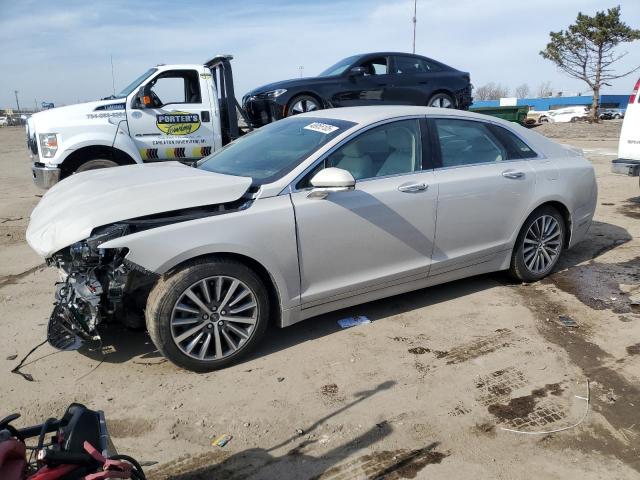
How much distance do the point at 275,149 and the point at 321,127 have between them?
1.31 ft

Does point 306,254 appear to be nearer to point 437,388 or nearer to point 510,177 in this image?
point 437,388

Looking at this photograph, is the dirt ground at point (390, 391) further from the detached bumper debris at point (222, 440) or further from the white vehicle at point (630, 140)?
the white vehicle at point (630, 140)

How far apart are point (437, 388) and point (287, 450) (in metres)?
1.04

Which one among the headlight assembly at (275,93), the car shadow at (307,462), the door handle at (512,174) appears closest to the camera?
the car shadow at (307,462)

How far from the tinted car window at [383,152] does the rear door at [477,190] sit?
0.22 meters

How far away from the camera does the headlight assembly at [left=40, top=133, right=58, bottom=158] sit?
739 cm

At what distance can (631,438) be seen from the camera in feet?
8.81

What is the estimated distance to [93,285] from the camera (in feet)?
10.2

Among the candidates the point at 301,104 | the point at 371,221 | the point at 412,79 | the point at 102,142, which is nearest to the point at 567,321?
the point at 371,221

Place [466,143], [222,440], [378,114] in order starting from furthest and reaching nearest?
[466,143], [378,114], [222,440]

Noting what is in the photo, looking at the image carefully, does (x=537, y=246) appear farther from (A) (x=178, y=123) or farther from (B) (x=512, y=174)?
(A) (x=178, y=123)

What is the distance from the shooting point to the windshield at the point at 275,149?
12.3 feet

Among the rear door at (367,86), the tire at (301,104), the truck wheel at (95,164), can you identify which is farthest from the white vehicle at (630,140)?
the truck wheel at (95,164)

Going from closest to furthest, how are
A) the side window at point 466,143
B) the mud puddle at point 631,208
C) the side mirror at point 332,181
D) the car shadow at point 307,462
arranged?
1. the car shadow at point 307,462
2. the side mirror at point 332,181
3. the side window at point 466,143
4. the mud puddle at point 631,208
